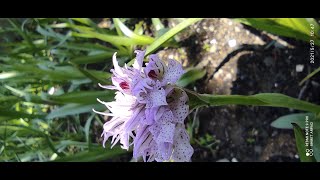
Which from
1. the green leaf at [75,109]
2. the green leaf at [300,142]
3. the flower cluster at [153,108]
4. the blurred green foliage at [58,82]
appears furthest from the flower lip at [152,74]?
the green leaf at [75,109]

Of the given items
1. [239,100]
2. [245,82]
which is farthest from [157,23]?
[239,100]

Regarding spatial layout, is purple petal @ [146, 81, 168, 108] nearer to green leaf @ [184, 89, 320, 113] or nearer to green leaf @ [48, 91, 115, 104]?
green leaf @ [184, 89, 320, 113]

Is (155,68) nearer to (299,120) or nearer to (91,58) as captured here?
(299,120)

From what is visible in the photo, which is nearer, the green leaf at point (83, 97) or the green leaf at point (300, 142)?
the green leaf at point (300, 142)

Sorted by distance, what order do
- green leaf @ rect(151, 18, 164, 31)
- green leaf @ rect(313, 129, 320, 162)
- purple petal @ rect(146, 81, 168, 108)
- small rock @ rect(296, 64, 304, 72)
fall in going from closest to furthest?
purple petal @ rect(146, 81, 168, 108) → green leaf @ rect(313, 129, 320, 162) → small rock @ rect(296, 64, 304, 72) → green leaf @ rect(151, 18, 164, 31)

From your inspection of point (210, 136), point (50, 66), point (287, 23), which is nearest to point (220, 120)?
point (210, 136)

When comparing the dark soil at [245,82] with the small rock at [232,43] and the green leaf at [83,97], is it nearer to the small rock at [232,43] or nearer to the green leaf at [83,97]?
the small rock at [232,43]

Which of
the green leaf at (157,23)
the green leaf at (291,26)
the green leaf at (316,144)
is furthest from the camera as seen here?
the green leaf at (157,23)

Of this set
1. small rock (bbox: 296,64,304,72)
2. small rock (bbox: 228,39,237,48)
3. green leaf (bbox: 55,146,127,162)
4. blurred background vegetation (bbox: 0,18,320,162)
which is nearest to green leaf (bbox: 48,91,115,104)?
blurred background vegetation (bbox: 0,18,320,162)

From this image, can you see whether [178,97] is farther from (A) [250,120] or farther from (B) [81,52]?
(B) [81,52]
